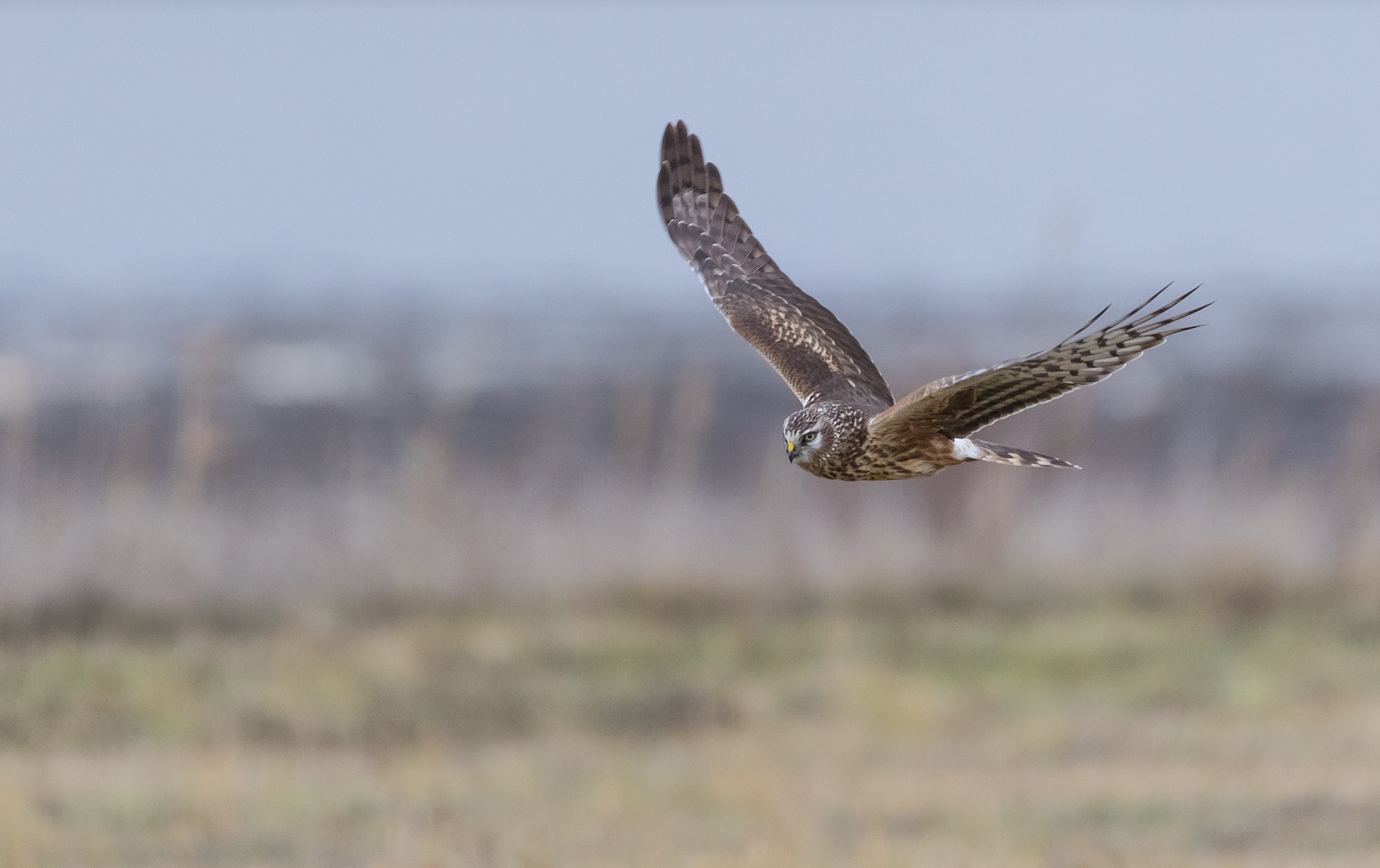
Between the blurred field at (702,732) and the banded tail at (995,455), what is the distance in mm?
4779

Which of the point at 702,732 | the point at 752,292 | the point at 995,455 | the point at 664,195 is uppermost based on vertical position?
the point at 664,195

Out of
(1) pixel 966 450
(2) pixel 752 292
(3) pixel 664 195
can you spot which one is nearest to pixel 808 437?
(1) pixel 966 450

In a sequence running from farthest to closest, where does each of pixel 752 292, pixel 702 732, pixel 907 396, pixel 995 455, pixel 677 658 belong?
pixel 677 658 → pixel 702 732 → pixel 752 292 → pixel 995 455 → pixel 907 396

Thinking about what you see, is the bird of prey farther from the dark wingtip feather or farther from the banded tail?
the dark wingtip feather

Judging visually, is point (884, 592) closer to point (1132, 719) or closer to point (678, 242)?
point (1132, 719)

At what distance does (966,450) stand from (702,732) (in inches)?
287

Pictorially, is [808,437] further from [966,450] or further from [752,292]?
[752,292]

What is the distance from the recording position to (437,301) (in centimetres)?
7888

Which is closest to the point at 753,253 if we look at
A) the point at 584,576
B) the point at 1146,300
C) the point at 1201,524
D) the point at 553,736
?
the point at 1146,300

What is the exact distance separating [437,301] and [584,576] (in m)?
69.1

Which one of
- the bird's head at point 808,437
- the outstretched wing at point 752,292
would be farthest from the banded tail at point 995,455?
the outstretched wing at point 752,292

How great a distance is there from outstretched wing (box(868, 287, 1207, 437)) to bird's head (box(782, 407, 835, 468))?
0.24 feet

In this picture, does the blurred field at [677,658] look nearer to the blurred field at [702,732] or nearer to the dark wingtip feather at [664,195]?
the blurred field at [702,732]

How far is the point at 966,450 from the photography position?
2088 mm
